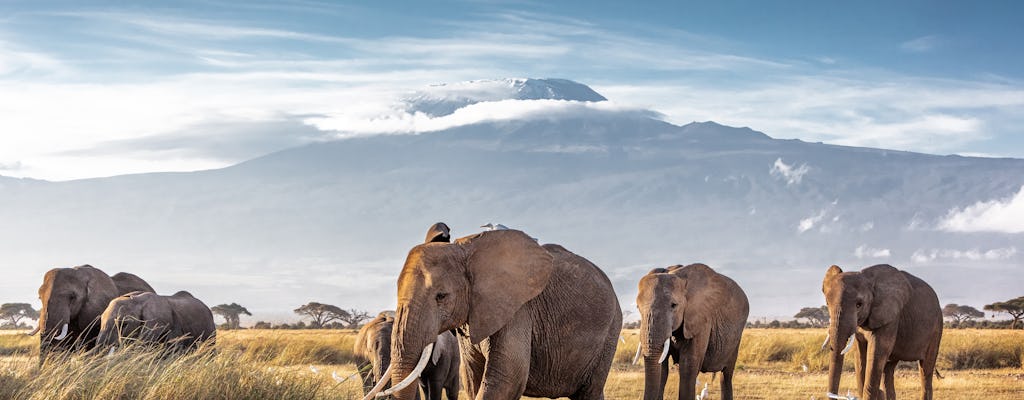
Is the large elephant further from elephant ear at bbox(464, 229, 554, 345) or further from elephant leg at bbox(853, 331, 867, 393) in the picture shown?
elephant ear at bbox(464, 229, 554, 345)

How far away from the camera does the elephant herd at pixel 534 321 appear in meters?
8.76

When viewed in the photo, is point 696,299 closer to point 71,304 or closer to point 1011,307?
point 71,304

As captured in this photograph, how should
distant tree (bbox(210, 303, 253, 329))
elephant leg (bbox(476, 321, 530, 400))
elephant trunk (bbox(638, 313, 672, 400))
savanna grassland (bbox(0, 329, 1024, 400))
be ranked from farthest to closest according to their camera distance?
1. distant tree (bbox(210, 303, 253, 329))
2. elephant trunk (bbox(638, 313, 672, 400))
3. savanna grassland (bbox(0, 329, 1024, 400))
4. elephant leg (bbox(476, 321, 530, 400))

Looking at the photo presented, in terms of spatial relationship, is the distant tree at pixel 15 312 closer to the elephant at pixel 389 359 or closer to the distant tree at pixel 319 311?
the distant tree at pixel 319 311

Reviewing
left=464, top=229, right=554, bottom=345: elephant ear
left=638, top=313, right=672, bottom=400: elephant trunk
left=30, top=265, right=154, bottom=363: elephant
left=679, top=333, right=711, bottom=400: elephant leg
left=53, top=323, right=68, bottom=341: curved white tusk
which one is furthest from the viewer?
left=30, top=265, right=154, bottom=363: elephant

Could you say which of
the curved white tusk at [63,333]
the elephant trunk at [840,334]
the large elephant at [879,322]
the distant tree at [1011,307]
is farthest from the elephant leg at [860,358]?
the distant tree at [1011,307]

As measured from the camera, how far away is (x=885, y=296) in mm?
17859

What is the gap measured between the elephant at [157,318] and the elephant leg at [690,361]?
24.8 feet

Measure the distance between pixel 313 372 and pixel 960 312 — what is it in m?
68.2

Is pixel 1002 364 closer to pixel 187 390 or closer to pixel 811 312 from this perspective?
pixel 187 390

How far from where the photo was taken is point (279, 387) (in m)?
11.9

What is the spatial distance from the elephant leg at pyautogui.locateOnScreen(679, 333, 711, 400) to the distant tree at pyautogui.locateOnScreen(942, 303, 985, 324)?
58004 millimetres

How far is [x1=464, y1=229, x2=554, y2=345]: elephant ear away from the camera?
29.2 feet

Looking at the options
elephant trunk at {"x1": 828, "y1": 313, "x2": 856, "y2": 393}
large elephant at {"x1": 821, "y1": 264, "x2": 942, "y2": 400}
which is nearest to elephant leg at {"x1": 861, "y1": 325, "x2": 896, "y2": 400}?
large elephant at {"x1": 821, "y1": 264, "x2": 942, "y2": 400}
